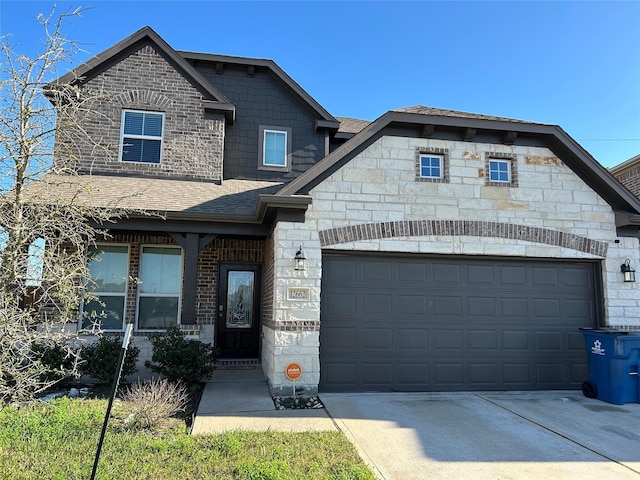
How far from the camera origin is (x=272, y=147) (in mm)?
11805

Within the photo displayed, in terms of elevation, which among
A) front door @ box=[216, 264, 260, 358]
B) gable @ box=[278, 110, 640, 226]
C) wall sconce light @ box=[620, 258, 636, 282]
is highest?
gable @ box=[278, 110, 640, 226]

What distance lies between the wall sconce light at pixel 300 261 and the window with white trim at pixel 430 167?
2.74 metres

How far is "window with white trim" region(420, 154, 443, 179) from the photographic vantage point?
27.9ft

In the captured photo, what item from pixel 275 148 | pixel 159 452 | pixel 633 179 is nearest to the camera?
pixel 159 452

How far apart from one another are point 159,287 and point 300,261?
406 cm

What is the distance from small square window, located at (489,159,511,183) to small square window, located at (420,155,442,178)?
1.02m

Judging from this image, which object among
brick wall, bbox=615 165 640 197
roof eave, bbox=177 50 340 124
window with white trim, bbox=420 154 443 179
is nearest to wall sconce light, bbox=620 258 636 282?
window with white trim, bbox=420 154 443 179

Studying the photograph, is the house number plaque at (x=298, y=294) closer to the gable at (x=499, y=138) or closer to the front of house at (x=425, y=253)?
the front of house at (x=425, y=253)

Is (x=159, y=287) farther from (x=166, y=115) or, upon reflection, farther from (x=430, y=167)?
(x=430, y=167)

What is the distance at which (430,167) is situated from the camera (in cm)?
854

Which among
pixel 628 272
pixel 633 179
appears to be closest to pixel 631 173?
pixel 633 179

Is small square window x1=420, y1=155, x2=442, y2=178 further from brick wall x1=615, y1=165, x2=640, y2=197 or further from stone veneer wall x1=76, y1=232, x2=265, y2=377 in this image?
brick wall x1=615, y1=165, x2=640, y2=197

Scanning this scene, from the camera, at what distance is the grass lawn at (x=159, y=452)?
14.2 ft

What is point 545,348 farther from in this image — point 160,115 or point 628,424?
point 160,115
